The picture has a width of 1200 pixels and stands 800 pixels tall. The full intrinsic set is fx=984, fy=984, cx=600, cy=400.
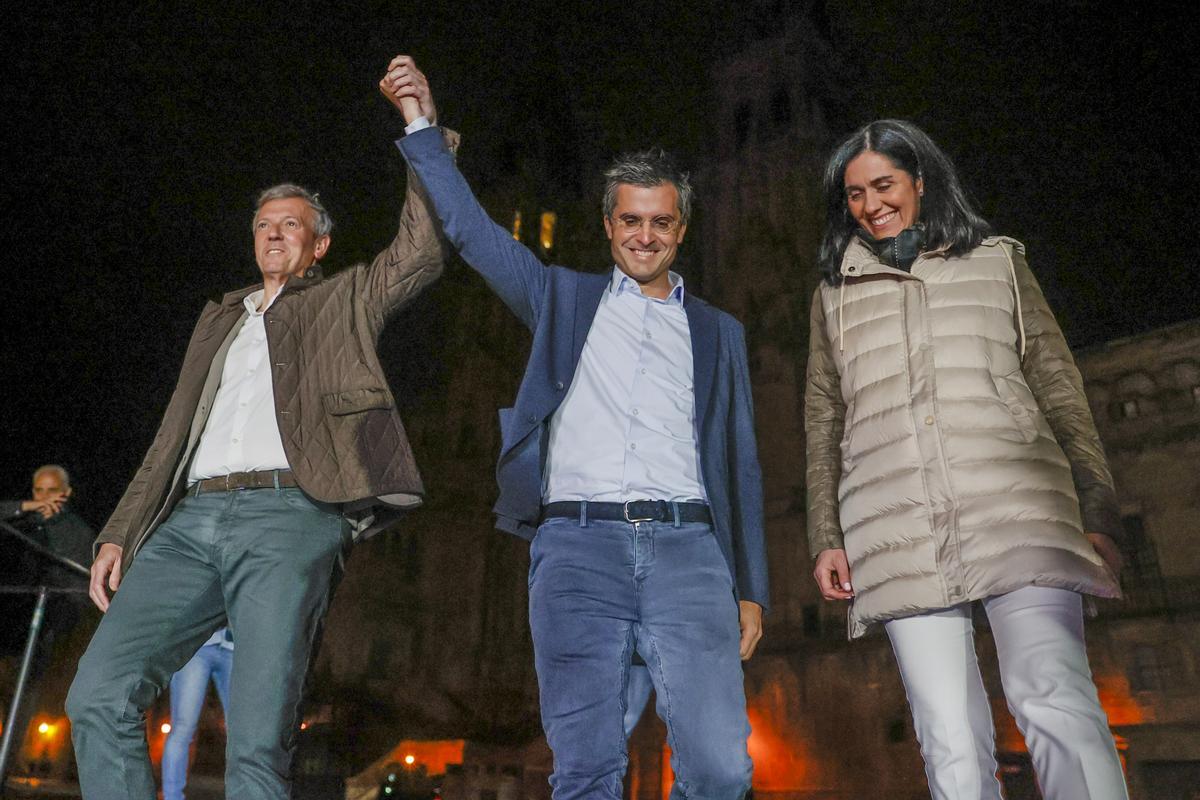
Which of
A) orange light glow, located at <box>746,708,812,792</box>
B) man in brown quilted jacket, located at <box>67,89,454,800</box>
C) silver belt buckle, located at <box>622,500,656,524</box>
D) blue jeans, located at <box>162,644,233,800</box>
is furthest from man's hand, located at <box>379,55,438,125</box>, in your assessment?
orange light glow, located at <box>746,708,812,792</box>

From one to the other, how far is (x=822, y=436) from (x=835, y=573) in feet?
1.42

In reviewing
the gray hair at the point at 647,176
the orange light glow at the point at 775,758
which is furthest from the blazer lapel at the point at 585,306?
the orange light glow at the point at 775,758

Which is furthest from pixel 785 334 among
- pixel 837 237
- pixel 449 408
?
pixel 837 237

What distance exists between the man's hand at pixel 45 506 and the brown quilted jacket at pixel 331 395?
235cm

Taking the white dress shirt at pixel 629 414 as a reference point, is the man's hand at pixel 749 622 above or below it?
below

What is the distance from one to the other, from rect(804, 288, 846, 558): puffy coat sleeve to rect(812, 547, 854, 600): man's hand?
0.09ft

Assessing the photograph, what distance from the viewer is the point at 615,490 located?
2564 mm

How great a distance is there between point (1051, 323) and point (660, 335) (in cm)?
107

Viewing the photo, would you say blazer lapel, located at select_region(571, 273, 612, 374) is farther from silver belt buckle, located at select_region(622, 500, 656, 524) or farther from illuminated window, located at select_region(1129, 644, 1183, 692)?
illuminated window, located at select_region(1129, 644, 1183, 692)

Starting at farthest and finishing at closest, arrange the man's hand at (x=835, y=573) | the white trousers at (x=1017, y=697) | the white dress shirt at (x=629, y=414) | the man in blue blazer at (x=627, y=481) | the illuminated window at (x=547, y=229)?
the illuminated window at (x=547, y=229) → the man's hand at (x=835, y=573) → the white dress shirt at (x=629, y=414) → the man in blue blazer at (x=627, y=481) → the white trousers at (x=1017, y=697)

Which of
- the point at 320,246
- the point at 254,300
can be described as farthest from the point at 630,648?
the point at 320,246

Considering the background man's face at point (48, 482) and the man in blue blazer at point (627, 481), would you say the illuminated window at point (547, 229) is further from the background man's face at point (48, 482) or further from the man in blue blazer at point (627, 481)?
the man in blue blazer at point (627, 481)

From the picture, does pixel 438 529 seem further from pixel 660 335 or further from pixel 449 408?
pixel 660 335

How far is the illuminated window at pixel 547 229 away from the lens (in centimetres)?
4341
